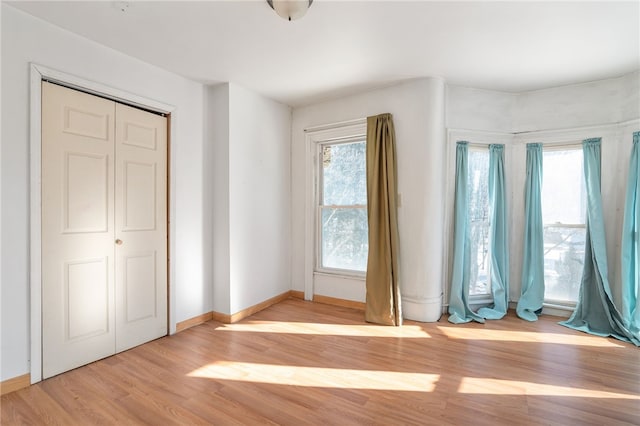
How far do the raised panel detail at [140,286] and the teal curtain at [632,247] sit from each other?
4.63 metres

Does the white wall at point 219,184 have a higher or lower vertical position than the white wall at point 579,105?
lower

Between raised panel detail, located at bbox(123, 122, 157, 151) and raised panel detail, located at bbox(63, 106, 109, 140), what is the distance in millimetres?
169

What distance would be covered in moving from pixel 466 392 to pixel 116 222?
3.07 metres

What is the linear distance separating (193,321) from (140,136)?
196cm

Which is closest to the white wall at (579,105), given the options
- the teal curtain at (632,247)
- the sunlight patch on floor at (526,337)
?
the teal curtain at (632,247)

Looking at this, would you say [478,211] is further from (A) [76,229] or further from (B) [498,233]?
(A) [76,229]

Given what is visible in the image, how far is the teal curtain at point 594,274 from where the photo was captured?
3.07 meters

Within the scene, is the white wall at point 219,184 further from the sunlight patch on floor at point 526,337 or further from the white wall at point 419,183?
the sunlight patch on floor at point 526,337

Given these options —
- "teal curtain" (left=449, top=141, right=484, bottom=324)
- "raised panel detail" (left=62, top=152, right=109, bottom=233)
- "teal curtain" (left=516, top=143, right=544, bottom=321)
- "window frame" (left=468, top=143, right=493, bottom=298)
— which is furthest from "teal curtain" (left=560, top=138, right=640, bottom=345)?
"raised panel detail" (left=62, top=152, right=109, bottom=233)

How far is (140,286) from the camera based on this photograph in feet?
9.25

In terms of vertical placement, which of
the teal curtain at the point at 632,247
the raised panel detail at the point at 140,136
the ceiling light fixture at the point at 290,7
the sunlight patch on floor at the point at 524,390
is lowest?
the sunlight patch on floor at the point at 524,390

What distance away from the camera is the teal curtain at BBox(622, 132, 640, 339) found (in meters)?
2.94

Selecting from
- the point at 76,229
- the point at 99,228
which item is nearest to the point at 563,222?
the point at 99,228

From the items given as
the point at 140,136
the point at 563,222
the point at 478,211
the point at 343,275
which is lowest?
the point at 343,275
